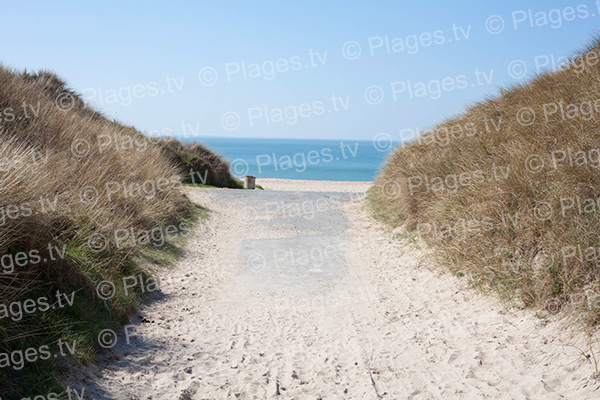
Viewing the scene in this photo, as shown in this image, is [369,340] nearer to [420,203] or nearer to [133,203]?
[420,203]

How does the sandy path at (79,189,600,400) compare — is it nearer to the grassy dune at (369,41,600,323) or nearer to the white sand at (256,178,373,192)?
the grassy dune at (369,41,600,323)

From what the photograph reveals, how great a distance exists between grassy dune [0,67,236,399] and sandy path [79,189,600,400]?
1.69 ft

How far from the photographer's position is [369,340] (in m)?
5.92

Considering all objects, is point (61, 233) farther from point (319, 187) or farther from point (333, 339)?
point (319, 187)

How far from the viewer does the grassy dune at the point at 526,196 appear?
17.9ft

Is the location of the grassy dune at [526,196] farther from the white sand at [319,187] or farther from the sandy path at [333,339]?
the white sand at [319,187]

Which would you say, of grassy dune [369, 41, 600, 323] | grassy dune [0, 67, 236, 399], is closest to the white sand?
grassy dune [369, 41, 600, 323]

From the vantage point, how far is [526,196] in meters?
6.85

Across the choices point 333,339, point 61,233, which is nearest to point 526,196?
point 333,339

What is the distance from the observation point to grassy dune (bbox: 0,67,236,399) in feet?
13.5

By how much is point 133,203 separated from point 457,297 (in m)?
6.82

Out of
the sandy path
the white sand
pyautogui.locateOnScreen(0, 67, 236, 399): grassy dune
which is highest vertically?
the white sand

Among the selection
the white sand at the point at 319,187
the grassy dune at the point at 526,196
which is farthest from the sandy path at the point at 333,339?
the white sand at the point at 319,187

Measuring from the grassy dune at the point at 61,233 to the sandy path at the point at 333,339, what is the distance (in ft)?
1.69
